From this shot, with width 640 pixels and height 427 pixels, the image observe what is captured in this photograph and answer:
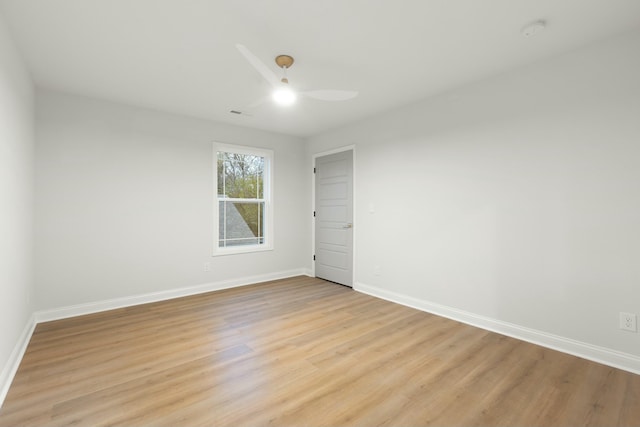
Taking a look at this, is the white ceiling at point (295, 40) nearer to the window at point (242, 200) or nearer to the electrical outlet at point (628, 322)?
the window at point (242, 200)

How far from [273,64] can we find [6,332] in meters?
2.87

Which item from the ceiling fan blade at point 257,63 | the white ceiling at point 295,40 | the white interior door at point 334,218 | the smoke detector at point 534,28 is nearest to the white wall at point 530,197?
the white ceiling at point 295,40

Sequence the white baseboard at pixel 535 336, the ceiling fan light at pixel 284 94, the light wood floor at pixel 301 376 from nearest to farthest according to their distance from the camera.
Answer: the light wood floor at pixel 301 376, the white baseboard at pixel 535 336, the ceiling fan light at pixel 284 94

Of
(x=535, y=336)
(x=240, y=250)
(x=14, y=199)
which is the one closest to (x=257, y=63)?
(x=14, y=199)

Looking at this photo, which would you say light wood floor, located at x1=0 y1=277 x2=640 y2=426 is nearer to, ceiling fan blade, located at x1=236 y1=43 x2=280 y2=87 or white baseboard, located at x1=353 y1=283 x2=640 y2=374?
white baseboard, located at x1=353 y1=283 x2=640 y2=374

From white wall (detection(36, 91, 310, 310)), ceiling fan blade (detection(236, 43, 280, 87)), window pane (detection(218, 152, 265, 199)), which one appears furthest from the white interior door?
ceiling fan blade (detection(236, 43, 280, 87))

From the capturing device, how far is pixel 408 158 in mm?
3746

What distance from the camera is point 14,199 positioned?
231cm

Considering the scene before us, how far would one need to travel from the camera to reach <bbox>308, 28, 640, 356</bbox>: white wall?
227 centimetres

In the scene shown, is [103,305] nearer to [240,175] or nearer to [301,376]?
[240,175]

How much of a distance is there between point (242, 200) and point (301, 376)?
10.4ft

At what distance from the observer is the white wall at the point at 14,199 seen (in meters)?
1.99

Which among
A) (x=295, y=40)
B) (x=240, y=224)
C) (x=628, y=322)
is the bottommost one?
(x=628, y=322)

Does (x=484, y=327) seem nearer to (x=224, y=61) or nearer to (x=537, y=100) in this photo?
(x=537, y=100)
